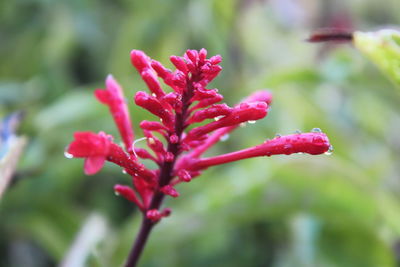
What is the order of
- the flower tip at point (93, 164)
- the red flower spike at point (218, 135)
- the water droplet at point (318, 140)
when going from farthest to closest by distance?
1. the red flower spike at point (218, 135)
2. the water droplet at point (318, 140)
3. the flower tip at point (93, 164)

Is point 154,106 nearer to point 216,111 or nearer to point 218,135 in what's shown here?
point 216,111

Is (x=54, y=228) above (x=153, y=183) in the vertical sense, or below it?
below

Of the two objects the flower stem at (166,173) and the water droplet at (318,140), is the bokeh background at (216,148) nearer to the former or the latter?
the flower stem at (166,173)

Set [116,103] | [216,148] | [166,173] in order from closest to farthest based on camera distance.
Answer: [166,173], [116,103], [216,148]

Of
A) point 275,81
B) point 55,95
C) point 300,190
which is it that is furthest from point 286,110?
point 55,95

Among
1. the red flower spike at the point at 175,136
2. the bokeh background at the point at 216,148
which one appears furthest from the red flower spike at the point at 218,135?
the bokeh background at the point at 216,148

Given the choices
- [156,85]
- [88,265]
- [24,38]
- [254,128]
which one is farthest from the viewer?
[24,38]

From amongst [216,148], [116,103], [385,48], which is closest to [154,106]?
[116,103]

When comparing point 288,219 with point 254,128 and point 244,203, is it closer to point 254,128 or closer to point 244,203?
point 244,203
